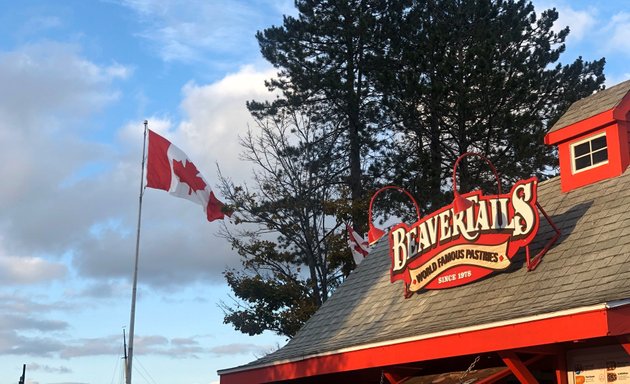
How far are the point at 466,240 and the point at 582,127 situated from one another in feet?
10.6

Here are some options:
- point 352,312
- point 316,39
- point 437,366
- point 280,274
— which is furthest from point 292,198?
point 437,366

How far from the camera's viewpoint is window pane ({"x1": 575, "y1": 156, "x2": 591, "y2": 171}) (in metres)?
16.2

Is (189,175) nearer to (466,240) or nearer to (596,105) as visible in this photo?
(466,240)

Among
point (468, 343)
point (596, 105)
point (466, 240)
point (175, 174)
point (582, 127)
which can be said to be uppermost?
point (175, 174)

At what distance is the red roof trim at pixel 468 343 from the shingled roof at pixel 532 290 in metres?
0.14

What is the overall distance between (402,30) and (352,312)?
2101cm

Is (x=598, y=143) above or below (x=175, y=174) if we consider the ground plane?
below

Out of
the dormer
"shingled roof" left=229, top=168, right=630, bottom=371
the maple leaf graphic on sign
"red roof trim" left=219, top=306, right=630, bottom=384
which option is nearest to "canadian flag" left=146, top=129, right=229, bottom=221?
the maple leaf graphic on sign

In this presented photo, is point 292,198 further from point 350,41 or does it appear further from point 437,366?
point 437,366

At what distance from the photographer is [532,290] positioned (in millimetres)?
13664

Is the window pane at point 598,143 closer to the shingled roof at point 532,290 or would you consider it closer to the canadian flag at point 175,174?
the shingled roof at point 532,290

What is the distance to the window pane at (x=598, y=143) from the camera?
1593 centimetres

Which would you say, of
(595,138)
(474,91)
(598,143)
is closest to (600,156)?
(598,143)

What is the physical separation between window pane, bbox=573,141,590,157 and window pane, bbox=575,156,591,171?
3.6 inches
